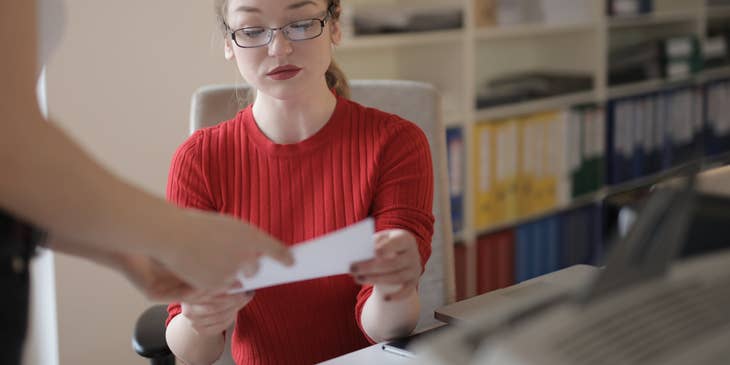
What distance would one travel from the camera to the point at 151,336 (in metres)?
1.50

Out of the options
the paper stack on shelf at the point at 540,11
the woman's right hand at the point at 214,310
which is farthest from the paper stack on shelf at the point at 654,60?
the woman's right hand at the point at 214,310

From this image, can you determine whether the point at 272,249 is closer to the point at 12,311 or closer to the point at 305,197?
the point at 12,311

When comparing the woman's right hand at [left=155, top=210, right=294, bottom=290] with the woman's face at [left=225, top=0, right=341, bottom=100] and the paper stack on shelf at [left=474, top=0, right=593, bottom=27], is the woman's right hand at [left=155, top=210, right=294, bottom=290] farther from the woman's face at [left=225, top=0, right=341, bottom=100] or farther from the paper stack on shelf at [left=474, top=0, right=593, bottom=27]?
the paper stack on shelf at [left=474, top=0, right=593, bottom=27]

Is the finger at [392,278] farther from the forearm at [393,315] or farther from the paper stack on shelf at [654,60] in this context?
the paper stack on shelf at [654,60]

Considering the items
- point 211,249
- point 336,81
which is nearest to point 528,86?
point 336,81

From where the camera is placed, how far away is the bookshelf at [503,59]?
9.77 ft

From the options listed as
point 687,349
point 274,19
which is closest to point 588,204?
point 274,19

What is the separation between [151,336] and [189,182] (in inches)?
10.6

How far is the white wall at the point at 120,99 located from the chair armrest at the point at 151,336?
655 millimetres

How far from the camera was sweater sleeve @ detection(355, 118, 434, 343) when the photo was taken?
4.59 feet

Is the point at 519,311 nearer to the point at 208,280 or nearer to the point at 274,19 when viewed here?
the point at 208,280

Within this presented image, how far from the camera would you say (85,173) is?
819 mm

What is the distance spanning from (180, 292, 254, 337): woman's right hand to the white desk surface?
142mm

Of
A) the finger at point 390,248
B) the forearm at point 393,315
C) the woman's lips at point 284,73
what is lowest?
the forearm at point 393,315
